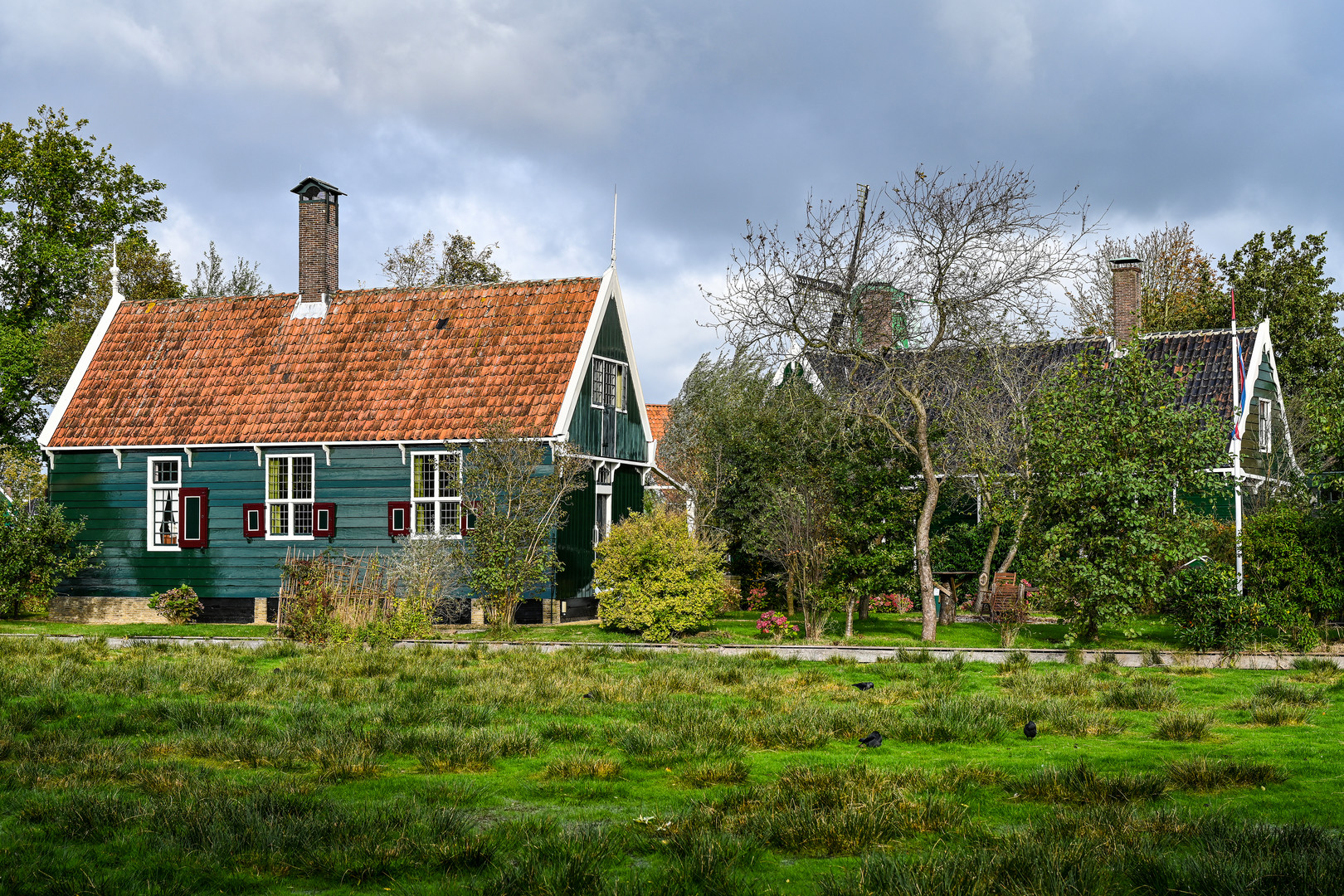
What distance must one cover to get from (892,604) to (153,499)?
55.7 feet

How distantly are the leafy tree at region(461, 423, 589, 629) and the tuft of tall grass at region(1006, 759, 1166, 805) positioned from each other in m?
14.7

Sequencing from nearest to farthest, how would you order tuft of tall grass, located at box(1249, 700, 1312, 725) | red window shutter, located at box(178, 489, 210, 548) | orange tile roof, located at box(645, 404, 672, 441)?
tuft of tall grass, located at box(1249, 700, 1312, 725)
red window shutter, located at box(178, 489, 210, 548)
orange tile roof, located at box(645, 404, 672, 441)

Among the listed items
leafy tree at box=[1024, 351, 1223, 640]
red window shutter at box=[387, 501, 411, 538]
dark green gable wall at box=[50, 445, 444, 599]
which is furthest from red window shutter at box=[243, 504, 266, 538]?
leafy tree at box=[1024, 351, 1223, 640]

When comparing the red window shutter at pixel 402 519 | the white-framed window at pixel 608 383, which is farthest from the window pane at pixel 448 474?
the white-framed window at pixel 608 383

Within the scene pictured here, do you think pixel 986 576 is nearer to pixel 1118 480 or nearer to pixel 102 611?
pixel 1118 480

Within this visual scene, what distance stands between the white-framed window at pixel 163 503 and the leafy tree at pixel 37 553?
4.36ft

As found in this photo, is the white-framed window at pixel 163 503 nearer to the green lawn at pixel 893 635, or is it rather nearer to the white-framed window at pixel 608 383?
the green lawn at pixel 893 635

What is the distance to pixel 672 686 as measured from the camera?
42.0 ft

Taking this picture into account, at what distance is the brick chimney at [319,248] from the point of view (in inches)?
1062

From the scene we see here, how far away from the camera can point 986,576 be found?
920 inches

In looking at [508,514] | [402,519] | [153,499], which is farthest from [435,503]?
[153,499]

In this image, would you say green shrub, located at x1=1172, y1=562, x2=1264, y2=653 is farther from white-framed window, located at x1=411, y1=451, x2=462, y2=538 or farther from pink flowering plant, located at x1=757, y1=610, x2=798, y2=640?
white-framed window, located at x1=411, y1=451, x2=462, y2=538

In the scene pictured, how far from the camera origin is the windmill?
19.0 meters

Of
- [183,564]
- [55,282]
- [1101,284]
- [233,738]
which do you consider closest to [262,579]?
[183,564]
